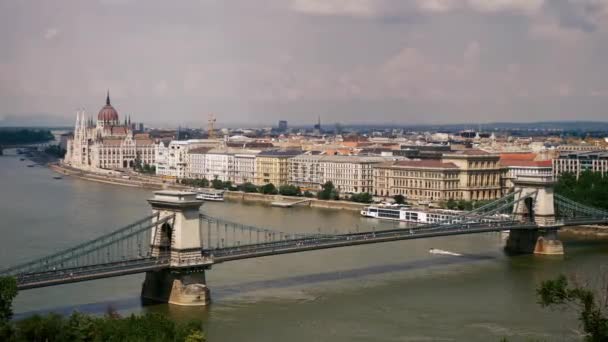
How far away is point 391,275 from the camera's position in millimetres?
17062

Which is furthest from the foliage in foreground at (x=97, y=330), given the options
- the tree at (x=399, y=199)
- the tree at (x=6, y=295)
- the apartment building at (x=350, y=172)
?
the apartment building at (x=350, y=172)

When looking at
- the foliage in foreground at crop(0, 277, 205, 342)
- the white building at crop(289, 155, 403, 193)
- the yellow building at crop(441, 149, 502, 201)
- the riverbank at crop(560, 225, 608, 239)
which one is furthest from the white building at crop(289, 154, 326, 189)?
the foliage in foreground at crop(0, 277, 205, 342)

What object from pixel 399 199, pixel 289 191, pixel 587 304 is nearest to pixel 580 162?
pixel 399 199

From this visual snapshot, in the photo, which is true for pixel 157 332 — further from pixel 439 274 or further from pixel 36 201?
pixel 36 201

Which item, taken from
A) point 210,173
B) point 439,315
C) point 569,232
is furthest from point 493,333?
point 210,173

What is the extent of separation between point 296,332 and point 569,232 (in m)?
12.8

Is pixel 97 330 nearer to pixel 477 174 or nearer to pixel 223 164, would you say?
pixel 477 174

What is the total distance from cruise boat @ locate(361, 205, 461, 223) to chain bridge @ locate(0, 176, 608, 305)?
3.86 metres

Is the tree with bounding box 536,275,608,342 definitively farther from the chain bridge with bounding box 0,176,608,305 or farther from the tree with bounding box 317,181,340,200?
the tree with bounding box 317,181,340,200

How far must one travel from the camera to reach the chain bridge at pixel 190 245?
13648 millimetres

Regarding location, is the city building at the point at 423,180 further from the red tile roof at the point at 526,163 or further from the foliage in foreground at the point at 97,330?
the foliage in foreground at the point at 97,330

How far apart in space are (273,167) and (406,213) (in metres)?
13.1

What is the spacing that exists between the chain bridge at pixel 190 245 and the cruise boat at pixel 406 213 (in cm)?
386

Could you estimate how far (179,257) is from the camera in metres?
14.3
